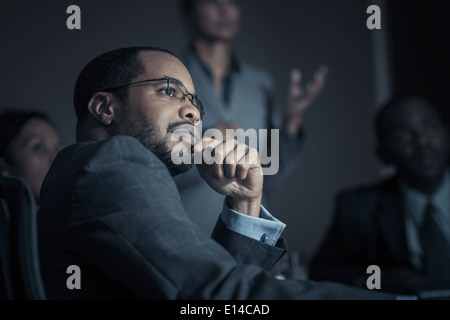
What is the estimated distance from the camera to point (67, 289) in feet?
1.88

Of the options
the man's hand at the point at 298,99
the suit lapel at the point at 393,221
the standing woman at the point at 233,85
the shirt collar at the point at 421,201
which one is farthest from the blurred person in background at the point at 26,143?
the shirt collar at the point at 421,201

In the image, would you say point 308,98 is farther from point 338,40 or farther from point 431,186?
point 338,40

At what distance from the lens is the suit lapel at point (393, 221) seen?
162 centimetres

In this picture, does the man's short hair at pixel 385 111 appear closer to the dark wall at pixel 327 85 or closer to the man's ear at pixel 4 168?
the dark wall at pixel 327 85

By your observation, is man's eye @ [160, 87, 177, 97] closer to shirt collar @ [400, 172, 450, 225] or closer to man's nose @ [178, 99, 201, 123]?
man's nose @ [178, 99, 201, 123]

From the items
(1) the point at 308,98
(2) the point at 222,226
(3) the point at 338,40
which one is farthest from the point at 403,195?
(2) the point at 222,226

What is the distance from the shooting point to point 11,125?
1.36m

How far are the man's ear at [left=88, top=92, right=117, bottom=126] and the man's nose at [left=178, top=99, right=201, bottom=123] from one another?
0.09 meters

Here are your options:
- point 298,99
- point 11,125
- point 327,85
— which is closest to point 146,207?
point 11,125

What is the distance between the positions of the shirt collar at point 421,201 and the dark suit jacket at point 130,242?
1.27 meters

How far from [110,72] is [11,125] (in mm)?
838

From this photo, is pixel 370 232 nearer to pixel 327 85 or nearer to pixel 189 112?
pixel 327 85

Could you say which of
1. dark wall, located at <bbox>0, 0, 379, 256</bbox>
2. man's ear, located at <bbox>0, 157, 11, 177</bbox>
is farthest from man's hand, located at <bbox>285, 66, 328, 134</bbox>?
man's ear, located at <bbox>0, 157, 11, 177</bbox>
